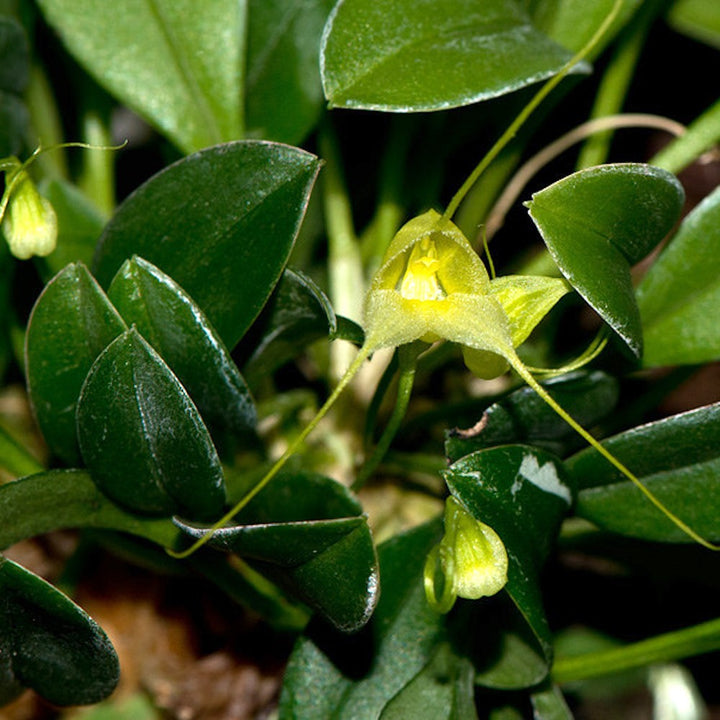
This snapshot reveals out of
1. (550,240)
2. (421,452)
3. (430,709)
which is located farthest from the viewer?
(421,452)

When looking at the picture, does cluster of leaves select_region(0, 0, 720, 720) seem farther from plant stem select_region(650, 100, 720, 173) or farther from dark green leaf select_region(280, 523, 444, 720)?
plant stem select_region(650, 100, 720, 173)

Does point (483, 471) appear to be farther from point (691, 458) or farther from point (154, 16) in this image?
point (154, 16)

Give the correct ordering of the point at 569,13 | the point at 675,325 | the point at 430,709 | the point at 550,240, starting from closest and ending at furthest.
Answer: the point at 550,240 → the point at 430,709 → the point at 675,325 → the point at 569,13

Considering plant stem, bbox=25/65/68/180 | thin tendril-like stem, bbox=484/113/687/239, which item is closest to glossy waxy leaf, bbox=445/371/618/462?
thin tendril-like stem, bbox=484/113/687/239

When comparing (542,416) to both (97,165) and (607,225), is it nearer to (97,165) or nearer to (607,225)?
(607,225)

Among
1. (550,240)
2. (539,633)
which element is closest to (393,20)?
(550,240)

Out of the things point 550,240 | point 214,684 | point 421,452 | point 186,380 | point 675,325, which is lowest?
point 214,684

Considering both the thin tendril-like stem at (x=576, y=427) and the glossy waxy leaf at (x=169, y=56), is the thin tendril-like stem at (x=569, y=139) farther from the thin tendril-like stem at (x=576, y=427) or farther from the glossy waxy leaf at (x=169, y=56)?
Result: the thin tendril-like stem at (x=576, y=427)
